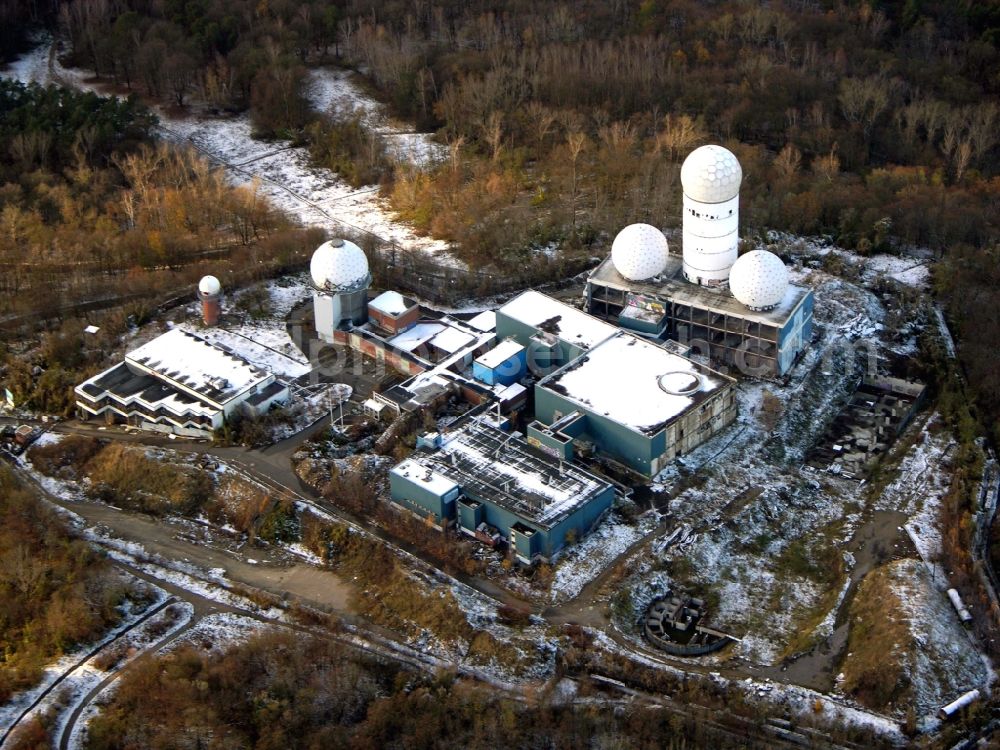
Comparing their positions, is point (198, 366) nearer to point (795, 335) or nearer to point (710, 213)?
point (710, 213)

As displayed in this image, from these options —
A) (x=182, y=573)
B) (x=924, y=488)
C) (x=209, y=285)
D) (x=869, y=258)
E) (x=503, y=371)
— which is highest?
(x=209, y=285)

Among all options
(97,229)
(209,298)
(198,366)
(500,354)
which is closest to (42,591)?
(198,366)

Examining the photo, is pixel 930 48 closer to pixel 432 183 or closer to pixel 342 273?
pixel 432 183

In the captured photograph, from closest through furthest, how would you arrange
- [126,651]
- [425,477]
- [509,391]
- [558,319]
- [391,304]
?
[126,651] → [425,477] → [509,391] → [558,319] → [391,304]

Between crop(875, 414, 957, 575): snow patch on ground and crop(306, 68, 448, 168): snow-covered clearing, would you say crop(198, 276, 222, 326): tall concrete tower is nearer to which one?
crop(306, 68, 448, 168): snow-covered clearing

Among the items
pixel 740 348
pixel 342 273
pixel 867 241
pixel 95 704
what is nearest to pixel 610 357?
pixel 740 348

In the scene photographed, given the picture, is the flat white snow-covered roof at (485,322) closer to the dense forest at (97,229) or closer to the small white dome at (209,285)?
the dense forest at (97,229)
